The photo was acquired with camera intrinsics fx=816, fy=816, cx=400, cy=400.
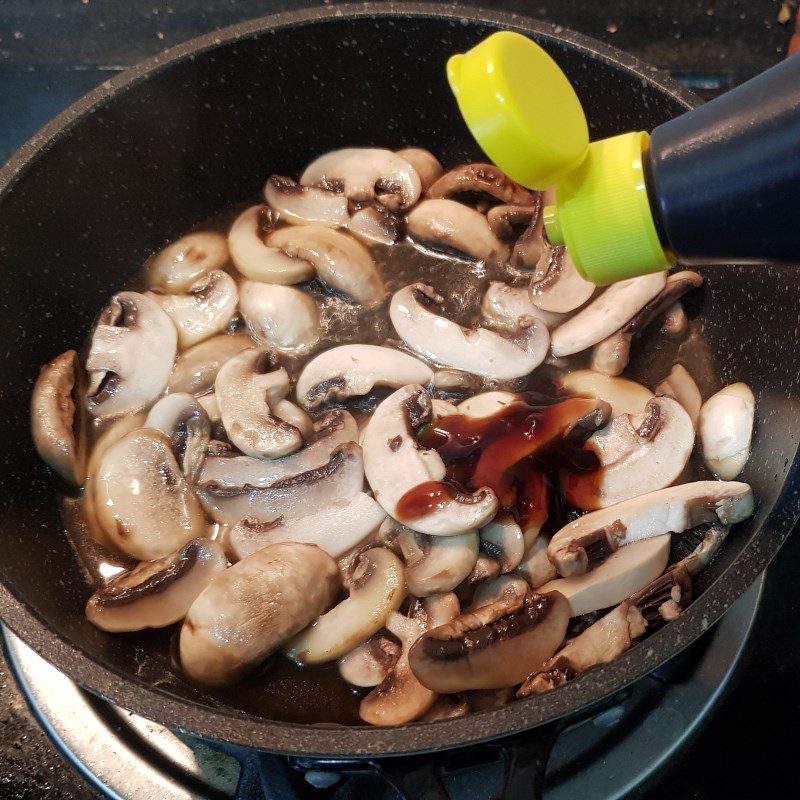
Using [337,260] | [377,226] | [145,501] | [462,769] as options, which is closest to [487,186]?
[377,226]

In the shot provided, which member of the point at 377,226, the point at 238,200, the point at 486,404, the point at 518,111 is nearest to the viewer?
the point at 518,111

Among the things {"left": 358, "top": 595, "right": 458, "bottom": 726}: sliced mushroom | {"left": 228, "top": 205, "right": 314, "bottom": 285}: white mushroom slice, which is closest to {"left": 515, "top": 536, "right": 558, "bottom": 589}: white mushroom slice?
{"left": 358, "top": 595, "right": 458, "bottom": 726}: sliced mushroom

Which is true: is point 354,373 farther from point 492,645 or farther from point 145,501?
point 492,645

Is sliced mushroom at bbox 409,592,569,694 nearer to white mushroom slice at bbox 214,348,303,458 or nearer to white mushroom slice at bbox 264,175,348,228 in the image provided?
white mushroom slice at bbox 214,348,303,458

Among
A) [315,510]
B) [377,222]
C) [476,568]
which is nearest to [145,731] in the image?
[315,510]

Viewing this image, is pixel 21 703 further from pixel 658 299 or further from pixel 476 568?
pixel 658 299
